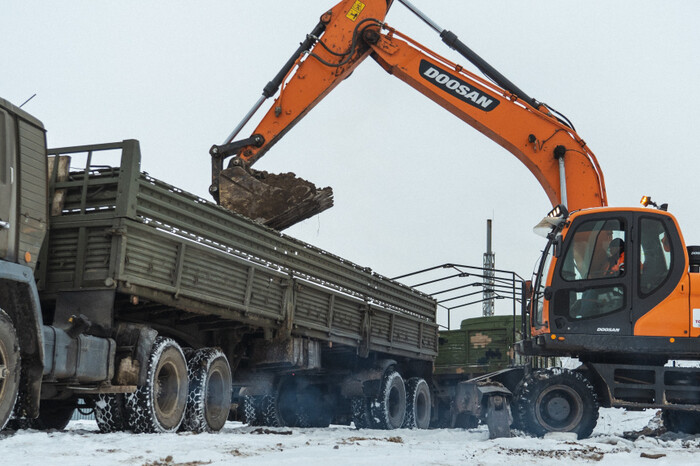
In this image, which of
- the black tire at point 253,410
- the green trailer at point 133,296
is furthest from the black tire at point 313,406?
the green trailer at point 133,296

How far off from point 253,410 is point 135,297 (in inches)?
250

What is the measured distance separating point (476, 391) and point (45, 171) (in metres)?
6.39

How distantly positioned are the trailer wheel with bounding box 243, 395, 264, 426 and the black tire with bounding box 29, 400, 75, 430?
4288mm

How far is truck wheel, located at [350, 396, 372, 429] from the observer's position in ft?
47.5

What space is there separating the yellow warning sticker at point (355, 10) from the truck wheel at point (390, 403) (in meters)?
6.26

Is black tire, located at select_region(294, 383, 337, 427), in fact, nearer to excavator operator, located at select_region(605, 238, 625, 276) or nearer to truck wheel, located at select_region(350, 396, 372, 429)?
truck wheel, located at select_region(350, 396, 372, 429)

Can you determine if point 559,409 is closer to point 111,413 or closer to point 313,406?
point 111,413

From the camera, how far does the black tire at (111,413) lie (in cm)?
854

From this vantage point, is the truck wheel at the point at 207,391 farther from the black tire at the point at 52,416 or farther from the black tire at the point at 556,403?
Answer: the black tire at the point at 556,403

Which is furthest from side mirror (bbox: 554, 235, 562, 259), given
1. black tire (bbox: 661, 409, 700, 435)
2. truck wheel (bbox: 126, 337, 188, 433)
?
truck wheel (bbox: 126, 337, 188, 433)

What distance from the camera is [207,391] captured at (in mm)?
9812

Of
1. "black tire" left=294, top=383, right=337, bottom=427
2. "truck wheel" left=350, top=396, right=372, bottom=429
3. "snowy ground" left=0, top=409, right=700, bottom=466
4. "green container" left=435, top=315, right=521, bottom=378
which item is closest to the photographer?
"snowy ground" left=0, top=409, right=700, bottom=466

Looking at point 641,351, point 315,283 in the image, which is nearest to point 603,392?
point 641,351

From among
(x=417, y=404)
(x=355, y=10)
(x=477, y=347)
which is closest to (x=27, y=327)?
(x=355, y=10)
